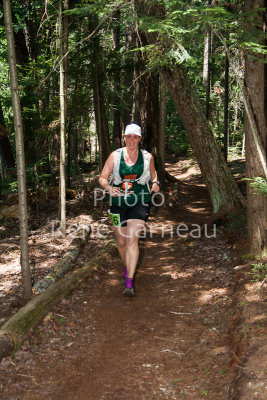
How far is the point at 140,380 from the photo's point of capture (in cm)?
366

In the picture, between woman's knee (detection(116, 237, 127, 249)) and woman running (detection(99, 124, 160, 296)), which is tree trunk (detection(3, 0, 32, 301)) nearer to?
woman running (detection(99, 124, 160, 296))

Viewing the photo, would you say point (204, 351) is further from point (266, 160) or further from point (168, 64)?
point (168, 64)

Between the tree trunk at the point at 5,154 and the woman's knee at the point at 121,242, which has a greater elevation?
the tree trunk at the point at 5,154

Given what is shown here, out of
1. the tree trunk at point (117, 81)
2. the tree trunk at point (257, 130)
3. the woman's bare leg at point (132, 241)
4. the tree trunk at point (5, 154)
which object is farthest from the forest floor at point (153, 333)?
the tree trunk at point (5, 154)

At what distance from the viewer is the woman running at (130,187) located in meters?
5.54

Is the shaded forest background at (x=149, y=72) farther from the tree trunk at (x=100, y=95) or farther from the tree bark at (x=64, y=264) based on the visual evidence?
the tree bark at (x=64, y=264)

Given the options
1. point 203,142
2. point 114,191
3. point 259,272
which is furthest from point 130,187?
point 203,142

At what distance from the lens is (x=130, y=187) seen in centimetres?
560

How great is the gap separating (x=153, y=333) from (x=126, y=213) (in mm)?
1951

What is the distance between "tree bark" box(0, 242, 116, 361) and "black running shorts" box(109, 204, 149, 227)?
1.26 m

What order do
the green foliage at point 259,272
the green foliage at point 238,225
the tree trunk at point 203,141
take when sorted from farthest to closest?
the tree trunk at point 203,141 < the green foliage at point 238,225 < the green foliage at point 259,272

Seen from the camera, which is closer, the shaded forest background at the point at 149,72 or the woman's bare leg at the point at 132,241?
the woman's bare leg at the point at 132,241

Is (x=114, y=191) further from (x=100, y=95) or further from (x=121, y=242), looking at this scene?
(x=100, y=95)

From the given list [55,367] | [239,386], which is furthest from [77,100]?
[239,386]
